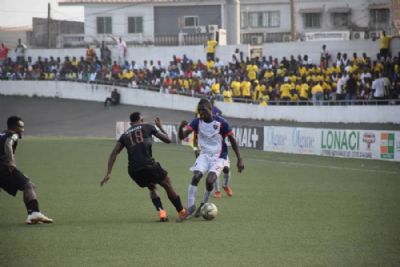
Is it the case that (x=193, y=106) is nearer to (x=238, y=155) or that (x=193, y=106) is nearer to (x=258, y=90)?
(x=258, y=90)

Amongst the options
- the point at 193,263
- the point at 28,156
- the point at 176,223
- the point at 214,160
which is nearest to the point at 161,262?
the point at 193,263

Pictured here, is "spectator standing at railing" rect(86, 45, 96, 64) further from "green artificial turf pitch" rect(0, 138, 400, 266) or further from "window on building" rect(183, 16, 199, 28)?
"green artificial turf pitch" rect(0, 138, 400, 266)

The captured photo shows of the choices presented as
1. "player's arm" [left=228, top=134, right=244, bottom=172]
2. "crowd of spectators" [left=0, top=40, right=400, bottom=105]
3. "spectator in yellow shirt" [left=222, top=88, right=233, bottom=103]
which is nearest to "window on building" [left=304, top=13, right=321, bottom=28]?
"crowd of spectators" [left=0, top=40, right=400, bottom=105]

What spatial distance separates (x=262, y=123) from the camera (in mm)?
38406

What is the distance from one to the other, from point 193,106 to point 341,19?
17.0 metres

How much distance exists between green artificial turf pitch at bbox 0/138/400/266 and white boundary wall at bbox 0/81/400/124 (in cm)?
1142

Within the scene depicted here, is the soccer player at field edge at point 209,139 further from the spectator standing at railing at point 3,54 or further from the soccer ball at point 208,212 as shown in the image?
the spectator standing at railing at point 3,54

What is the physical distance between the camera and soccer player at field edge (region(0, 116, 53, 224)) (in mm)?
13156

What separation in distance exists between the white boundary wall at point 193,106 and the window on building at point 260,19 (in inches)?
534

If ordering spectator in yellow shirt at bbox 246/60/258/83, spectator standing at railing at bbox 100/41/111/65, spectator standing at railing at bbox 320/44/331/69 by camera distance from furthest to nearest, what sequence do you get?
spectator standing at railing at bbox 100/41/111/65 < spectator in yellow shirt at bbox 246/60/258/83 < spectator standing at railing at bbox 320/44/331/69

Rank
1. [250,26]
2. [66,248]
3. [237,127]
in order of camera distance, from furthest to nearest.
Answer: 1. [250,26]
2. [237,127]
3. [66,248]

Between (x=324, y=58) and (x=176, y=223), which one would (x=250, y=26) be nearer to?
(x=324, y=58)

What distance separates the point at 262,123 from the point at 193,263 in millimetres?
28782

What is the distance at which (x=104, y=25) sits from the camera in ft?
195
